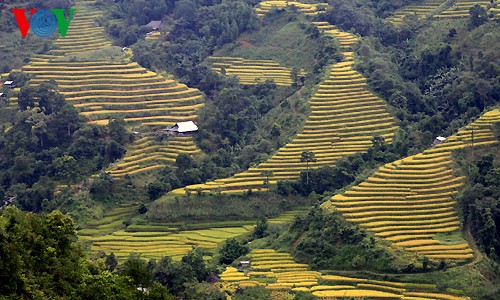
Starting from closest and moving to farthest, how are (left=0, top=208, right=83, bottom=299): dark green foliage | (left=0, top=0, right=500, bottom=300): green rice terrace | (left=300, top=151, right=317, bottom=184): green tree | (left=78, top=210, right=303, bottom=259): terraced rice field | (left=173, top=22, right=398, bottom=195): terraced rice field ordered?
(left=0, top=208, right=83, bottom=299): dark green foliage
(left=0, top=0, right=500, bottom=300): green rice terrace
(left=78, top=210, right=303, bottom=259): terraced rice field
(left=300, top=151, right=317, bottom=184): green tree
(left=173, top=22, right=398, bottom=195): terraced rice field

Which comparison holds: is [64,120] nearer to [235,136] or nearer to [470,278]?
[235,136]

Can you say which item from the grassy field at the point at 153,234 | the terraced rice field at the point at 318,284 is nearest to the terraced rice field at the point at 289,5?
the grassy field at the point at 153,234

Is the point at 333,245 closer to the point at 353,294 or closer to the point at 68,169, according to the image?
the point at 353,294

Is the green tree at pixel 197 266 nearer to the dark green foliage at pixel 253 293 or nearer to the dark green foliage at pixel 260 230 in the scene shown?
the dark green foliage at pixel 253 293

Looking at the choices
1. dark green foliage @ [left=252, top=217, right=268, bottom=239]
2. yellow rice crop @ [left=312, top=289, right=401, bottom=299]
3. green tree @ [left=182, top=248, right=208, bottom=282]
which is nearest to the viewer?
yellow rice crop @ [left=312, top=289, right=401, bottom=299]

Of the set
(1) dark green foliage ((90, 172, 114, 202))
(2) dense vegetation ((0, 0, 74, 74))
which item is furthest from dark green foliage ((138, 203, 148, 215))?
(2) dense vegetation ((0, 0, 74, 74))

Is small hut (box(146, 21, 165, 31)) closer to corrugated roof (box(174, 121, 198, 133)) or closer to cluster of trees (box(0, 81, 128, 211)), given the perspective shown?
cluster of trees (box(0, 81, 128, 211))

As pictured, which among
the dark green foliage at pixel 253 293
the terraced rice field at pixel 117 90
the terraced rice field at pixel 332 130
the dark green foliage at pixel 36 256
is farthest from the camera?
the terraced rice field at pixel 117 90
